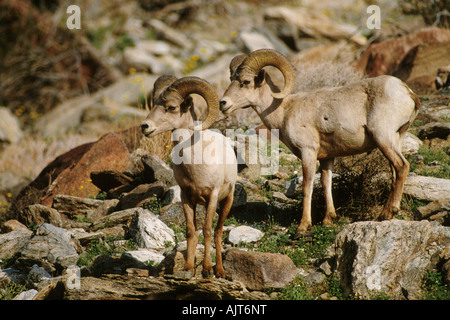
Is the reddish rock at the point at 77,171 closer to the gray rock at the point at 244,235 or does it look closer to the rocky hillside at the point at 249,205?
the rocky hillside at the point at 249,205

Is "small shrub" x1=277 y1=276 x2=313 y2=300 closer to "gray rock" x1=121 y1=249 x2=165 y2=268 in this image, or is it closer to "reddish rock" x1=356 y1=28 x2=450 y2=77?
"gray rock" x1=121 y1=249 x2=165 y2=268

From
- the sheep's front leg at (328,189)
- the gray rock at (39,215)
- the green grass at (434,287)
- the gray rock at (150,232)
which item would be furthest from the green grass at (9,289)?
the green grass at (434,287)

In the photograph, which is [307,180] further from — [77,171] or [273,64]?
[77,171]

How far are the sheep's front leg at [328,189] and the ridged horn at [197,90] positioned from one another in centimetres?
247

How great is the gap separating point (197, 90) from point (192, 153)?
85cm

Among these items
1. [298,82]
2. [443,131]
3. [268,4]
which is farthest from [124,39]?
[443,131]

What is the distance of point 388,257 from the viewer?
6.73m

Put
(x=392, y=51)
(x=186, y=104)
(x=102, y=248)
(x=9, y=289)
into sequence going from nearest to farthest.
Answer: (x=186, y=104)
(x=9, y=289)
(x=102, y=248)
(x=392, y=51)

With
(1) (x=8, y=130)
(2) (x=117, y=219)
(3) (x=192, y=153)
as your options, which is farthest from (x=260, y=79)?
(1) (x=8, y=130)

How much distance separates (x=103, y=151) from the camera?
12.4 meters

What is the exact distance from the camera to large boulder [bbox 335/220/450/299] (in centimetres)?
661

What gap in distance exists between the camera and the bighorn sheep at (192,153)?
23.3ft

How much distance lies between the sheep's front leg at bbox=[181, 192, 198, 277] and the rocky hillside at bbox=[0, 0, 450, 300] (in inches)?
9.8
